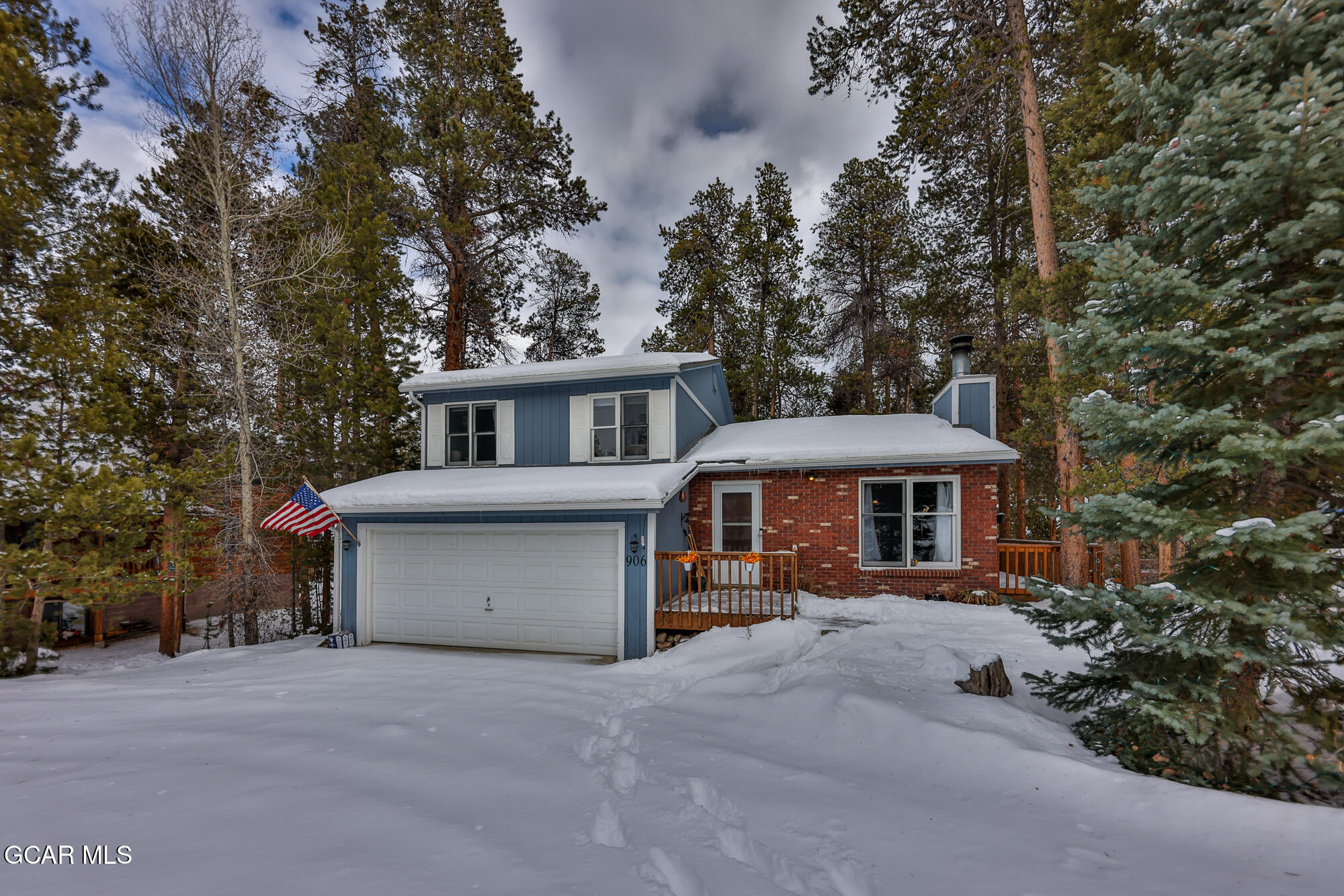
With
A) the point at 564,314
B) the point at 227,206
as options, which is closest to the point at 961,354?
the point at 564,314

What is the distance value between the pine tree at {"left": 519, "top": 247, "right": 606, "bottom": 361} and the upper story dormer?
797 cm

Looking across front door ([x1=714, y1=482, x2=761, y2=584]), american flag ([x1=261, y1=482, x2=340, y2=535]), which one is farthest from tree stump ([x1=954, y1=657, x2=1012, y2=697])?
american flag ([x1=261, y1=482, x2=340, y2=535])

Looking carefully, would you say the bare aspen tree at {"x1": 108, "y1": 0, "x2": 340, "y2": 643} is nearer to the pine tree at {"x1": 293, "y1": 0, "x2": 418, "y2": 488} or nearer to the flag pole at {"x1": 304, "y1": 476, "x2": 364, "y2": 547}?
the pine tree at {"x1": 293, "y1": 0, "x2": 418, "y2": 488}

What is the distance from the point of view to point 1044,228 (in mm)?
10070

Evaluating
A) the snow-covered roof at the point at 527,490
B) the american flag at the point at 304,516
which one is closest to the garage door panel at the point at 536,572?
the snow-covered roof at the point at 527,490

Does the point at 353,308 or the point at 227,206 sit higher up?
the point at 227,206

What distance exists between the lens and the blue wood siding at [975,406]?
10.7 meters

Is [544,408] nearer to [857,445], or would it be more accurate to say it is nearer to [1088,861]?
[857,445]

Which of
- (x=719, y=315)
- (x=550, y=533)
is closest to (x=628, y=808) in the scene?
(x=550, y=533)

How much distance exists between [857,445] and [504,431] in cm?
788

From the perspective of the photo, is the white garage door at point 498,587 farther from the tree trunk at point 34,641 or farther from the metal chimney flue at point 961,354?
the metal chimney flue at point 961,354

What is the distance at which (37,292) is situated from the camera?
7469 millimetres

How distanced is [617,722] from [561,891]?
8.25ft

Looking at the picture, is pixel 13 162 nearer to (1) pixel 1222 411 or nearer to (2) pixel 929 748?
(2) pixel 929 748
